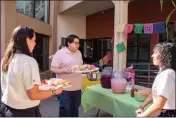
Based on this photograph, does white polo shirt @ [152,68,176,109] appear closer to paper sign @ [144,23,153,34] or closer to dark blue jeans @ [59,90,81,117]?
dark blue jeans @ [59,90,81,117]

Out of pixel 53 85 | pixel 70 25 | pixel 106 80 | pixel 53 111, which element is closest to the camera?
pixel 53 85

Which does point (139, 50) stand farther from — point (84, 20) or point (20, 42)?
point (20, 42)

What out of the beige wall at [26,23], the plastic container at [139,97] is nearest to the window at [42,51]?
the beige wall at [26,23]

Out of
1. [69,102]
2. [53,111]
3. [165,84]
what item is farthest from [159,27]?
[165,84]

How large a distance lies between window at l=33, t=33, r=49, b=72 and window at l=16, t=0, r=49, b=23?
0.80 metres

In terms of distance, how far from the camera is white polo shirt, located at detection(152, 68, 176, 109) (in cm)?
169

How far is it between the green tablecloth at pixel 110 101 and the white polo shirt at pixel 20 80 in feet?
4.28

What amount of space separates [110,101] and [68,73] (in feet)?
2.12

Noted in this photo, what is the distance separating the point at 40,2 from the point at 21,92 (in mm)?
9012

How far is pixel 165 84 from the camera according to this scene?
5.55 ft

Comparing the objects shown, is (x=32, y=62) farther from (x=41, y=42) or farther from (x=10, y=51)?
(x=41, y=42)

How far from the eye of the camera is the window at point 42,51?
9.82 m

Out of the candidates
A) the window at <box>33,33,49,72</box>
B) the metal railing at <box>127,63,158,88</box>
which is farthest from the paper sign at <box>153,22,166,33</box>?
the window at <box>33,33,49,72</box>

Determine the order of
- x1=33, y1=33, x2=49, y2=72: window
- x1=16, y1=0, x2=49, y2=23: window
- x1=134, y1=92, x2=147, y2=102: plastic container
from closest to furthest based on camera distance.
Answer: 1. x1=134, y1=92, x2=147, y2=102: plastic container
2. x1=16, y1=0, x2=49, y2=23: window
3. x1=33, y1=33, x2=49, y2=72: window
